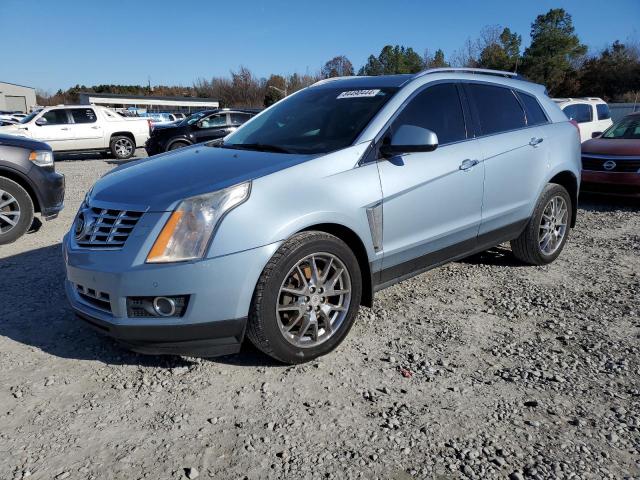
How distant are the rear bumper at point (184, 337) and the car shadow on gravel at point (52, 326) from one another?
41cm

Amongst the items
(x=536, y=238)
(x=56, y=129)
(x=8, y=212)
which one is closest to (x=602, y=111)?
(x=536, y=238)

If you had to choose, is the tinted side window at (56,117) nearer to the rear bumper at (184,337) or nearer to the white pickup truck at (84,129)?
the white pickup truck at (84,129)

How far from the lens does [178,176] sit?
10.00 feet

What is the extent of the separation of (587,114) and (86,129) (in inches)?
552

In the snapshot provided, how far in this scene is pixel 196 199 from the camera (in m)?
2.69

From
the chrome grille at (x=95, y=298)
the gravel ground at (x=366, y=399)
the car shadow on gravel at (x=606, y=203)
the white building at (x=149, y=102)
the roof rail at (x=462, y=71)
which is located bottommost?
the gravel ground at (x=366, y=399)

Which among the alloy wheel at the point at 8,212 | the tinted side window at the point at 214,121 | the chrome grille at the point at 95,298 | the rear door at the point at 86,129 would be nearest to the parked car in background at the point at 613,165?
the chrome grille at the point at 95,298

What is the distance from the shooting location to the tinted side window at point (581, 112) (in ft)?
40.5

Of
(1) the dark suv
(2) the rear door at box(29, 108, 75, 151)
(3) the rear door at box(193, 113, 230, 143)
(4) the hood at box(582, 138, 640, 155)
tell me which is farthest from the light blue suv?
(2) the rear door at box(29, 108, 75, 151)

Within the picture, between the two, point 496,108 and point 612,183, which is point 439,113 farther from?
point 612,183

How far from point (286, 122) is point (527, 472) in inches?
116

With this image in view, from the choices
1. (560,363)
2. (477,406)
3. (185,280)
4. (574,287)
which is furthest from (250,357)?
(574,287)

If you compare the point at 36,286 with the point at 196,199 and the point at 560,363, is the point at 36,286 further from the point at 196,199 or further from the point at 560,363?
the point at 560,363

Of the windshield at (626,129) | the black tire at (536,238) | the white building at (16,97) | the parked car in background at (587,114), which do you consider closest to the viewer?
the black tire at (536,238)
